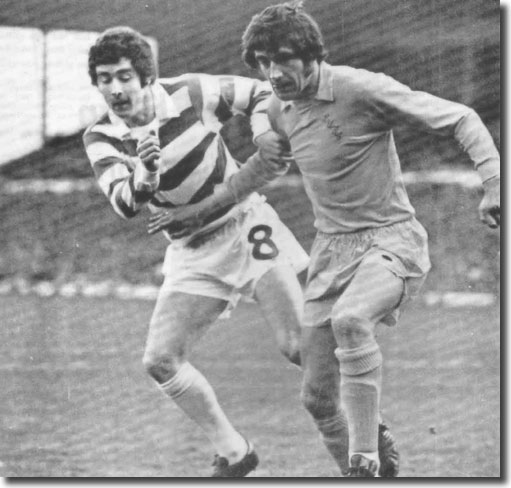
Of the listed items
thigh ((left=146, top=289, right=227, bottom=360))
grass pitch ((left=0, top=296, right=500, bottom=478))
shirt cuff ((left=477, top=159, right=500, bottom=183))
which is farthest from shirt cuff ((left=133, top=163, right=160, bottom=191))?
shirt cuff ((left=477, top=159, right=500, bottom=183))

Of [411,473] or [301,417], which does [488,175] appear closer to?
[411,473]

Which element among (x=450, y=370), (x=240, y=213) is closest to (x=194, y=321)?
(x=240, y=213)

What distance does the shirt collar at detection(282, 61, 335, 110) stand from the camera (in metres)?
3.31

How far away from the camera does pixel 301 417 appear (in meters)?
4.35

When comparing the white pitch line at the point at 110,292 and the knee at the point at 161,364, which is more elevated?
the knee at the point at 161,364

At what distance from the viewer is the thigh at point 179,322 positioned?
3662 millimetres

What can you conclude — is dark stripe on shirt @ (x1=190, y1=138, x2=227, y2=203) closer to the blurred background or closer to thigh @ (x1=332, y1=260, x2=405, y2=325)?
the blurred background

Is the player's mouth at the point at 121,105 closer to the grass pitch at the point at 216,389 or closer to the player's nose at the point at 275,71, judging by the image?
the player's nose at the point at 275,71

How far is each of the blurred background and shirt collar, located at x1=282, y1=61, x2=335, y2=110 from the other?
248 mm

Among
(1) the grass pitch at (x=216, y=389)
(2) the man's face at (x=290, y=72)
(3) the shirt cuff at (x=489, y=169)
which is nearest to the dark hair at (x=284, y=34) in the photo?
(2) the man's face at (x=290, y=72)

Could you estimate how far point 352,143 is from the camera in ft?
10.9

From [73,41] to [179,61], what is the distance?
13.7 inches

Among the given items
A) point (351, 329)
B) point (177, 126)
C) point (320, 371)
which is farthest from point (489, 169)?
point (177, 126)

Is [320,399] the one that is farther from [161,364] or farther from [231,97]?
[231,97]
